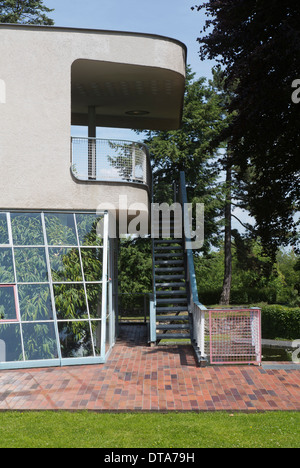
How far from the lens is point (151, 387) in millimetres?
8891

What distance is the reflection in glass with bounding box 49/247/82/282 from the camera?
442 inches

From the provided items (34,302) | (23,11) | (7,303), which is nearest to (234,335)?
(34,302)

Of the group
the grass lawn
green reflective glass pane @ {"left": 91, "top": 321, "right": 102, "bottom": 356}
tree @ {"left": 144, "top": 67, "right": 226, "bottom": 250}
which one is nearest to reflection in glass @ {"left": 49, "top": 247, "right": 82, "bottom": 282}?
green reflective glass pane @ {"left": 91, "top": 321, "right": 102, "bottom": 356}

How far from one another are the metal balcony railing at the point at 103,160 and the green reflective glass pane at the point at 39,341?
357cm

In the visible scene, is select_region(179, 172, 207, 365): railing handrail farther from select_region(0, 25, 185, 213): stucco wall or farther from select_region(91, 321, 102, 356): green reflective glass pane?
select_region(0, 25, 185, 213): stucco wall

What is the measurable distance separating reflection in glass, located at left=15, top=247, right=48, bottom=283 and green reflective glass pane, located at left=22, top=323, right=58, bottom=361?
3.41ft

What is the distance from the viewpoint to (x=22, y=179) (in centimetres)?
1120

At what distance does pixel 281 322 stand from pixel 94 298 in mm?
13930

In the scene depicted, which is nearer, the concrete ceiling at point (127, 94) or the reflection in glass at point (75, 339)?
the reflection in glass at point (75, 339)

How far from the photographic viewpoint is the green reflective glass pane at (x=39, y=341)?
10680 millimetres

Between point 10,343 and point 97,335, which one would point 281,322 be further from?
point 10,343

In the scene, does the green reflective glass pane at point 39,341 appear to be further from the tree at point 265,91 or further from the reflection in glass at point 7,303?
the tree at point 265,91

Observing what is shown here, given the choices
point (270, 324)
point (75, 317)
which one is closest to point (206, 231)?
point (270, 324)

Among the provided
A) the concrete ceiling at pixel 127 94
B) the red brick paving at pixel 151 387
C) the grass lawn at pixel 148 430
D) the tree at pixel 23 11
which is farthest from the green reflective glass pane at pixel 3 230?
the tree at pixel 23 11
